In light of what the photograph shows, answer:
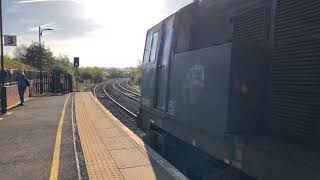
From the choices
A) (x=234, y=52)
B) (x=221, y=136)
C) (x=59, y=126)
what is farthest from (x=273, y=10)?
(x=59, y=126)

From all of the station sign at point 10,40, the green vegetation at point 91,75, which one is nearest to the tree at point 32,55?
the green vegetation at point 91,75

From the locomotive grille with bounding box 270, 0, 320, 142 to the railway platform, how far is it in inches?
117

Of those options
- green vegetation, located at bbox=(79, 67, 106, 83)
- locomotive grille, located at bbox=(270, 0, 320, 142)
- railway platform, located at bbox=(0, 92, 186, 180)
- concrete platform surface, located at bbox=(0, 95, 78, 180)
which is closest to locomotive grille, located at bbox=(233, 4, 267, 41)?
locomotive grille, located at bbox=(270, 0, 320, 142)

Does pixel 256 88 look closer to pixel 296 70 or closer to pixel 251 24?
pixel 296 70

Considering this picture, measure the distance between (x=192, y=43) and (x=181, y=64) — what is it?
1.81 ft

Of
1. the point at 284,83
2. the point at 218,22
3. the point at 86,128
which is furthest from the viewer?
the point at 86,128

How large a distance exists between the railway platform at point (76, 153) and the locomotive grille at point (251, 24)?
9.12ft

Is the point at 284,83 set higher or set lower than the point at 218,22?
lower

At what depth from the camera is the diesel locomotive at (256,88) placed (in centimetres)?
365

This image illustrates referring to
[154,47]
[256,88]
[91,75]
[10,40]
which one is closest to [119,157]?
[154,47]

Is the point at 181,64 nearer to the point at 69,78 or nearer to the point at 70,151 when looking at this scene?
the point at 70,151

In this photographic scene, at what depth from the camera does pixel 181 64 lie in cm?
619

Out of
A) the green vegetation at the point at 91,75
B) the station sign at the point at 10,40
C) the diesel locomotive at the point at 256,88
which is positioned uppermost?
the station sign at the point at 10,40

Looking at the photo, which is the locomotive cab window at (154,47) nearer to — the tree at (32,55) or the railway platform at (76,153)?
the railway platform at (76,153)
